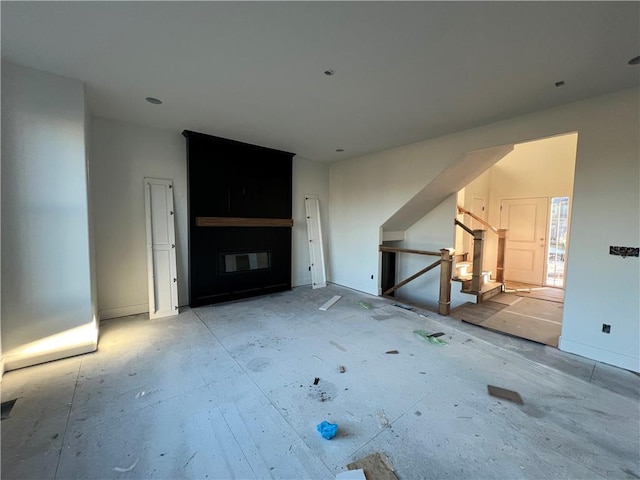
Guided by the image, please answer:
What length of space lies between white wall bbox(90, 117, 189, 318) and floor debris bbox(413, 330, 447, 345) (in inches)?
153

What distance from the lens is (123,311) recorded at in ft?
12.3

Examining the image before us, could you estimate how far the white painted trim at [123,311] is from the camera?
11.8 feet

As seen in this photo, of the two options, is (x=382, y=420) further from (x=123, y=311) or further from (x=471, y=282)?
(x=471, y=282)

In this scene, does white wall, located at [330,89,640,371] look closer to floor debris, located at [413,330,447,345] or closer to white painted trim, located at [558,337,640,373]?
white painted trim, located at [558,337,640,373]

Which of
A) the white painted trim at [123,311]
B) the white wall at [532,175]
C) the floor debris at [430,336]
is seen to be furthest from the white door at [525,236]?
the white painted trim at [123,311]

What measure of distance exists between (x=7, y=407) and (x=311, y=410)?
223 centimetres

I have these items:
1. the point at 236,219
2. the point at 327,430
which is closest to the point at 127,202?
the point at 236,219

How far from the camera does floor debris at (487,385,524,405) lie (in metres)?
2.06

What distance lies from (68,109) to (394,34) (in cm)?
304

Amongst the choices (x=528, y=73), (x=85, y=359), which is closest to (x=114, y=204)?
(x=85, y=359)

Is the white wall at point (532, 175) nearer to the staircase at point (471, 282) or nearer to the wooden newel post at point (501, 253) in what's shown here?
the wooden newel post at point (501, 253)

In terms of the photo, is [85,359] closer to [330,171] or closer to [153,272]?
[153,272]

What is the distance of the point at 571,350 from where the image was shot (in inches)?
112

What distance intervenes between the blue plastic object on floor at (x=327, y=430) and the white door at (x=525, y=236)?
6534mm
